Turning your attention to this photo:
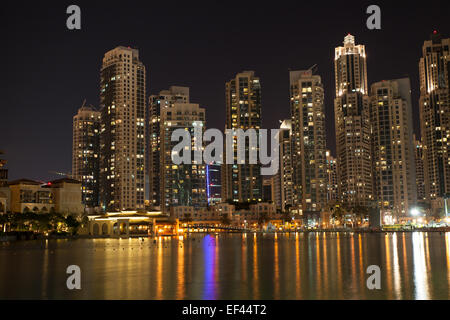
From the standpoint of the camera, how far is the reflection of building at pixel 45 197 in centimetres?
17462

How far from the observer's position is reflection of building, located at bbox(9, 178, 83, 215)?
175 metres

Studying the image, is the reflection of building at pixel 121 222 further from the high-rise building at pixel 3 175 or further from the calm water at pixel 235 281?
the calm water at pixel 235 281

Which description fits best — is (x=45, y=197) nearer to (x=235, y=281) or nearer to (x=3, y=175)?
(x=3, y=175)

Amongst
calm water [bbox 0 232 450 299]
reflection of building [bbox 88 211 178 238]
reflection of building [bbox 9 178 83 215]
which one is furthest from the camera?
reflection of building [bbox 88 211 178 238]

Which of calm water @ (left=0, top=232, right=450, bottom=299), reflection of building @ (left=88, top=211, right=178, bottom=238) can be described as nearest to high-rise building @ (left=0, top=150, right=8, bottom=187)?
reflection of building @ (left=88, top=211, right=178, bottom=238)

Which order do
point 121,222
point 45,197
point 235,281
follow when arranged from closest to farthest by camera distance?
point 235,281
point 121,222
point 45,197

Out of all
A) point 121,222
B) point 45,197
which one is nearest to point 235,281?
point 121,222

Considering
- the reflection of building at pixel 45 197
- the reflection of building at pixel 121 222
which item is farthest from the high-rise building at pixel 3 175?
the reflection of building at pixel 121 222

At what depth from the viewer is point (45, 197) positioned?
18300 cm

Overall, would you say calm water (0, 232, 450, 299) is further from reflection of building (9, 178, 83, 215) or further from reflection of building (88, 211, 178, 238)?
reflection of building (9, 178, 83, 215)

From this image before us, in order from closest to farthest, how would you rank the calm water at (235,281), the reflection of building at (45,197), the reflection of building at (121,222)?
the calm water at (235,281), the reflection of building at (45,197), the reflection of building at (121,222)

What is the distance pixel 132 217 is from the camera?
17388cm
